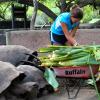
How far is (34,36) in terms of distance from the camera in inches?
323

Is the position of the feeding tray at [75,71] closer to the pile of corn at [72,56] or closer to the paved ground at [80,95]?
the pile of corn at [72,56]

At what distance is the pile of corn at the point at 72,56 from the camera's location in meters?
5.16

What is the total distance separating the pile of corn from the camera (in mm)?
5160

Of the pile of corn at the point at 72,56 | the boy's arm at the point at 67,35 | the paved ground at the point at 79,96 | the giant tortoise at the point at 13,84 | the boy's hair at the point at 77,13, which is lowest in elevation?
the paved ground at the point at 79,96

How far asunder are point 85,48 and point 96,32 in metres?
2.72

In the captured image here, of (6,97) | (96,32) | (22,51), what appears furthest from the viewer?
(96,32)

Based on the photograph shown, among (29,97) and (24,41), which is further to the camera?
(24,41)

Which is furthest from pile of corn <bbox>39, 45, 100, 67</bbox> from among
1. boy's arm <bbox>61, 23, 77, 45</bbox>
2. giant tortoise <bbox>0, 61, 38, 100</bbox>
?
boy's arm <bbox>61, 23, 77, 45</bbox>

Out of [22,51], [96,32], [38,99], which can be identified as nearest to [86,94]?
[38,99]

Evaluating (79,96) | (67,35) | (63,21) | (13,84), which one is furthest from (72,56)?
(63,21)

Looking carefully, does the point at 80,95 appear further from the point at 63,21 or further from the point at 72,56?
the point at 63,21

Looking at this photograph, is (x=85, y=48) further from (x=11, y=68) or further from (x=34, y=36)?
→ (x=34, y=36)

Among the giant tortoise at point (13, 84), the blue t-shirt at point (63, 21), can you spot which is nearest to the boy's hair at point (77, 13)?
the blue t-shirt at point (63, 21)

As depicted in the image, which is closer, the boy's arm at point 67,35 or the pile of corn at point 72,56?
the pile of corn at point 72,56
